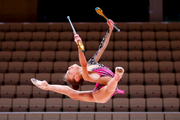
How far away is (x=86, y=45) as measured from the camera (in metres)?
4.95

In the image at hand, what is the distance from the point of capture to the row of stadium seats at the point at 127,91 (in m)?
4.12

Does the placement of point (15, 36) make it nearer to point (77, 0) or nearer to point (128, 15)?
point (77, 0)

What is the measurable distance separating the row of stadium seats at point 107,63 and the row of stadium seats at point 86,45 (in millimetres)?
503

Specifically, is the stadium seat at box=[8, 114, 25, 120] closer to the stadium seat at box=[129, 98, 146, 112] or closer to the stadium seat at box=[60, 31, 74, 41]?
the stadium seat at box=[129, 98, 146, 112]

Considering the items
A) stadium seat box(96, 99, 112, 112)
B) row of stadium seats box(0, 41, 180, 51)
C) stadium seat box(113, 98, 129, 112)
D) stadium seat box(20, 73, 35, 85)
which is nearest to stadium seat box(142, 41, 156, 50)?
row of stadium seats box(0, 41, 180, 51)

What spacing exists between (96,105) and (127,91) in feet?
1.91

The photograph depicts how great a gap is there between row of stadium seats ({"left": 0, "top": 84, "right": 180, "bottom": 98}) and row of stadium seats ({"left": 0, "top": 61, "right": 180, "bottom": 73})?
48cm

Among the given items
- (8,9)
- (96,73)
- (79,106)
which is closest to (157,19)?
(79,106)

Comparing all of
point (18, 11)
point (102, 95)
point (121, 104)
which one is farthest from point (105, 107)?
point (18, 11)

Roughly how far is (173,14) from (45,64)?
136 inches

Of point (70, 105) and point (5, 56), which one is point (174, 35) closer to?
point (70, 105)

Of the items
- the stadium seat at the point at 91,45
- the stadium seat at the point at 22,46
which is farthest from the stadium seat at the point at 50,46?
the stadium seat at the point at 91,45

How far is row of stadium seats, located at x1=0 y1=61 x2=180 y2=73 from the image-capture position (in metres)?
4.53

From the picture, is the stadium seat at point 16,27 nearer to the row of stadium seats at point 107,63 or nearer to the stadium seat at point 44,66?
the row of stadium seats at point 107,63
